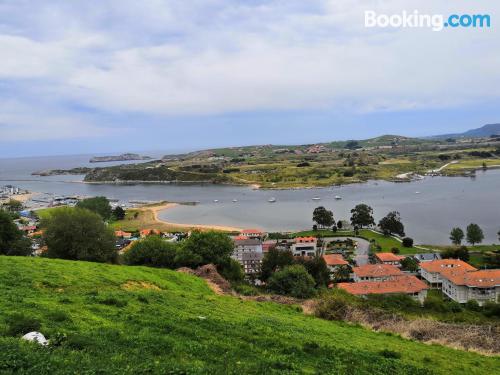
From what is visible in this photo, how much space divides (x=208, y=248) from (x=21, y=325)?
16679 millimetres

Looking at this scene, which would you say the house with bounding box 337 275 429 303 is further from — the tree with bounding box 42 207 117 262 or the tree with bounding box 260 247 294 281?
the tree with bounding box 42 207 117 262

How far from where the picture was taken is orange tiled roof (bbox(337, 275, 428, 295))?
85.5 ft

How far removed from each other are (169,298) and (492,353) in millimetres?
9173

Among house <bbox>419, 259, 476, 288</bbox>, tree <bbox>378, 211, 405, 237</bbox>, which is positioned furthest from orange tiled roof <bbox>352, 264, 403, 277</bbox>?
tree <bbox>378, 211, 405, 237</bbox>

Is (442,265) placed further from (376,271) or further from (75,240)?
(75,240)

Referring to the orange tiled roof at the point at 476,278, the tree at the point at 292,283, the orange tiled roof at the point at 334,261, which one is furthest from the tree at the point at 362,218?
the tree at the point at 292,283

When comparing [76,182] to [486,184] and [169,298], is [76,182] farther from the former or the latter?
[169,298]

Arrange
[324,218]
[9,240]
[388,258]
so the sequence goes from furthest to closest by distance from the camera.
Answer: [324,218] < [388,258] < [9,240]

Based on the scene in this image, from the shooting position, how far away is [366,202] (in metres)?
79.2

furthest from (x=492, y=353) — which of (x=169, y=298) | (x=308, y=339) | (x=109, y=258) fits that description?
(x=109, y=258)

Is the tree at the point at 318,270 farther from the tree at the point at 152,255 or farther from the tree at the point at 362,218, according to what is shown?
the tree at the point at 362,218

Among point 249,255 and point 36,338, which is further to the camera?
point 249,255

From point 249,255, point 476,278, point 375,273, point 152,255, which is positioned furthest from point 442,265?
point 152,255

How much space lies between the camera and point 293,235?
52906mm
